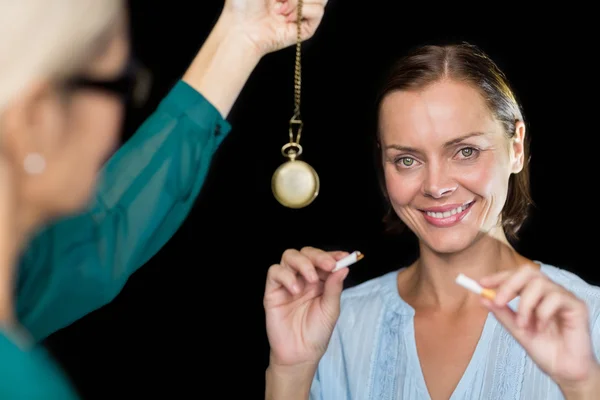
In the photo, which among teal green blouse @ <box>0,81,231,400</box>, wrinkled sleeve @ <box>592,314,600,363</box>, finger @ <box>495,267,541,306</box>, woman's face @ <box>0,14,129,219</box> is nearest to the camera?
woman's face @ <box>0,14,129,219</box>

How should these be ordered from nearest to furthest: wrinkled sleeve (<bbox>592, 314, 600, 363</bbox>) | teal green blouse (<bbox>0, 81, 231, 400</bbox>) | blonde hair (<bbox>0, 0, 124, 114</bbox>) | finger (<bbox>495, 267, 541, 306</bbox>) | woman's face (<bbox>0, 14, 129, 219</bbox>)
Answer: blonde hair (<bbox>0, 0, 124, 114</bbox>) → woman's face (<bbox>0, 14, 129, 219</bbox>) → finger (<bbox>495, 267, 541, 306</bbox>) → teal green blouse (<bbox>0, 81, 231, 400</bbox>) → wrinkled sleeve (<bbox>592, 314, 600, 363</bbox>)

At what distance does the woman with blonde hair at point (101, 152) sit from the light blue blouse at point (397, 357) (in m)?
0.36

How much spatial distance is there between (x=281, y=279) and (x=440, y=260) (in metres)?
0.28

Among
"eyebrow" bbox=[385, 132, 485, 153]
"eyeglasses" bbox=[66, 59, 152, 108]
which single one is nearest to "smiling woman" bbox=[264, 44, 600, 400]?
"eyebrow" bbox=[385, 132, 485, 153]

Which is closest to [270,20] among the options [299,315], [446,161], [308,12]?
[308,12]

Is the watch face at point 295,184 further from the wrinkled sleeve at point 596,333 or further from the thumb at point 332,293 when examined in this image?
the wrinkled sleeve at point 596,333

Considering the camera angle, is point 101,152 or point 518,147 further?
point 518,147

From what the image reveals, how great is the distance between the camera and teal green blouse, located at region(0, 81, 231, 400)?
1.12 meters

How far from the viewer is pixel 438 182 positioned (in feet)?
4.08

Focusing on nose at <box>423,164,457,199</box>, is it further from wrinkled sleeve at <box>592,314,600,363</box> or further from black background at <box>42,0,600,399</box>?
wrinkled sleeve at <box>592,314,600,363</box>

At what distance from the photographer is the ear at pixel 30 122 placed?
0.85m

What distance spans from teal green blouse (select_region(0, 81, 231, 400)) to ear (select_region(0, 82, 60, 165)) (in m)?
0.22

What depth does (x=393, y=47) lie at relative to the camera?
50.0 inches

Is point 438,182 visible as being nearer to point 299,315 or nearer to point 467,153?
point 467,153
